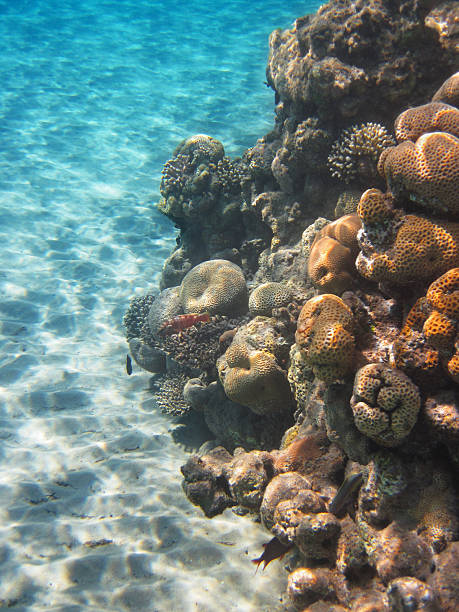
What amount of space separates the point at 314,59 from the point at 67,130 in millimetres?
17121

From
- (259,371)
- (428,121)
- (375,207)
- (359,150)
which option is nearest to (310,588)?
(259,371)

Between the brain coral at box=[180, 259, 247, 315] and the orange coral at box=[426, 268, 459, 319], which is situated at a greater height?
the orange coral at box=[426, 268, 459, 319]

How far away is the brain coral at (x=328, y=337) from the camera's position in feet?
9.68

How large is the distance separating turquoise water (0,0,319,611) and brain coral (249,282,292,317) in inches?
98.4

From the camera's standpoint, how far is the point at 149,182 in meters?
15.8

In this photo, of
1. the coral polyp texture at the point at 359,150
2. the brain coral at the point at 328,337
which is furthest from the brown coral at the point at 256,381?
the coral polyp texture at the point at 359,150

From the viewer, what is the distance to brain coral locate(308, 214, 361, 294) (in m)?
3.68

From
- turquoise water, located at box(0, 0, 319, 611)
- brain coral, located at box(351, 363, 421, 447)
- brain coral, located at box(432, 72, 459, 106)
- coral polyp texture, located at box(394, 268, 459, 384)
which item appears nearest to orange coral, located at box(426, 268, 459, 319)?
coral polyp texture, located at box(394, 268, 459, 384)

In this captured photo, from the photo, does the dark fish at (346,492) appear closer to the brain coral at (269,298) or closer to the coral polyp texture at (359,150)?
the brain coral at (269,298)

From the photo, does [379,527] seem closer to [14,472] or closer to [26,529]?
[26,529]

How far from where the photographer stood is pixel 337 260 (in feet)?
12.2

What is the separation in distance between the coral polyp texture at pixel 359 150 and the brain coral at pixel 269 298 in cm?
167

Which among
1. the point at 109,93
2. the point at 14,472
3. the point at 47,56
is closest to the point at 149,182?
the point at 109,93

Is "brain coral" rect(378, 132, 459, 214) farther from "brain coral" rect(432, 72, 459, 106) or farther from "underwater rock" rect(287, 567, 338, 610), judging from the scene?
"underwater rock" rect(287, 567, 338, 610)
